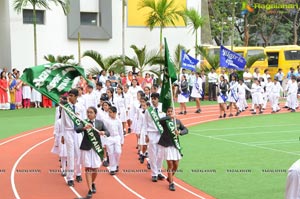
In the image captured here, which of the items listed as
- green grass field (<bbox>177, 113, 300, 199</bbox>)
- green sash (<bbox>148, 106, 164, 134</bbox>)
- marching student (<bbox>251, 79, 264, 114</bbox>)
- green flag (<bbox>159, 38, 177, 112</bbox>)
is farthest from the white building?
green flag (<bbox>159, 38, 177, 112</bbox>)

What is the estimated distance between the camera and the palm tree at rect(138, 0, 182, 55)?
30242 mm

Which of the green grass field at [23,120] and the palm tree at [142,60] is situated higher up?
the palm tree at [142,60]

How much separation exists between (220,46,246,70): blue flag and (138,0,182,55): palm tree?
7.05m

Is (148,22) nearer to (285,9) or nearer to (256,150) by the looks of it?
(256,150)

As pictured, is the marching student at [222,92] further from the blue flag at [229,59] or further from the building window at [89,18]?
the building window at [89,18]

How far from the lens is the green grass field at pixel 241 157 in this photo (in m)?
10.2

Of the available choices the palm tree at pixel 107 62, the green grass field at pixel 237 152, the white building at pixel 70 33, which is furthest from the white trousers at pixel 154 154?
the white building at pixel 70 33

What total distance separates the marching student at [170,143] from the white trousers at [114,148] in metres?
1.39

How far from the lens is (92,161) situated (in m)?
9.68

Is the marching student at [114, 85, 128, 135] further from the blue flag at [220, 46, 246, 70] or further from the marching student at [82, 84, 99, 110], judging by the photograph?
the blue flag at [220, 46, 246, 70]

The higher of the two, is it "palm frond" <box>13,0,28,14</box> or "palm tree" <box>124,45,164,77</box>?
"palm frond" <box>13,0,28,14</box>

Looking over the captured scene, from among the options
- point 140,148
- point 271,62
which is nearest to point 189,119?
point 140,148

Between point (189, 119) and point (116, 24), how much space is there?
1187cm

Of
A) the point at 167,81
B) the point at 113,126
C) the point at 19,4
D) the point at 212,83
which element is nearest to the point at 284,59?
the point at 212,83
